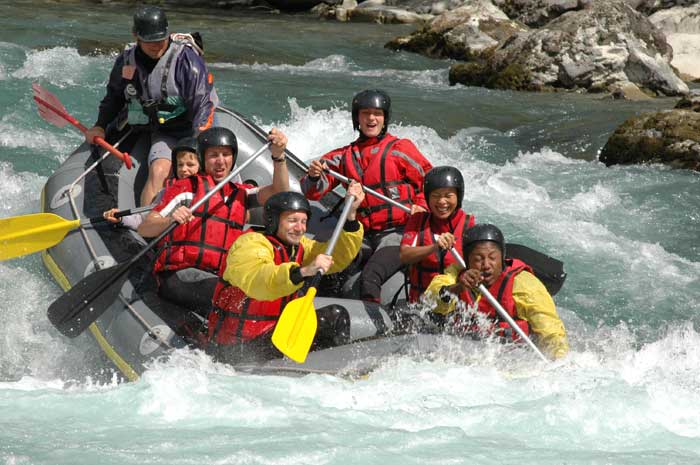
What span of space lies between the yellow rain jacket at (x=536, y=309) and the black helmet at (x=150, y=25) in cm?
254

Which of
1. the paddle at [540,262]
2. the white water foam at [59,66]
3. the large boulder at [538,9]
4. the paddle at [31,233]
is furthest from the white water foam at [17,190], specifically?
the large boulder at [538,9]

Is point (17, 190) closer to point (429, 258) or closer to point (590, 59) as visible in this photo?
point (429, 258)

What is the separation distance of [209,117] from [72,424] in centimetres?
256

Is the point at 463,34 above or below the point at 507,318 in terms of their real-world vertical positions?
above

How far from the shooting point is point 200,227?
5.29 metres

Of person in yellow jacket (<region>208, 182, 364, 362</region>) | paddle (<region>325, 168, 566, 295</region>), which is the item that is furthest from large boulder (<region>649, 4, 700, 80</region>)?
person in yellow jacket (<region>208, 182, 364, 362</region>)

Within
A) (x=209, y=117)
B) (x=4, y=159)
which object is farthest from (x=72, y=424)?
(x=4, y=159)

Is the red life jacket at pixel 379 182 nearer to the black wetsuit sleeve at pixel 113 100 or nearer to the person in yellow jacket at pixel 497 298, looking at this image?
the person in yellow jacket at pixel 497 298

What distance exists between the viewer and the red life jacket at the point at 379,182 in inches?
235

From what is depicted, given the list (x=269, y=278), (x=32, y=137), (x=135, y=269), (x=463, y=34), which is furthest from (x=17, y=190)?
(x=463, y=34)

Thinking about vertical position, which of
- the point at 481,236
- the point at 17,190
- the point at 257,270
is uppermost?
the point at 481,236

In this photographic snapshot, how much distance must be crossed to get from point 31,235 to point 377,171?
2.09 m

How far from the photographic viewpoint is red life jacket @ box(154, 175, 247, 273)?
530 centimetres

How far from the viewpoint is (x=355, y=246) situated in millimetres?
4969
